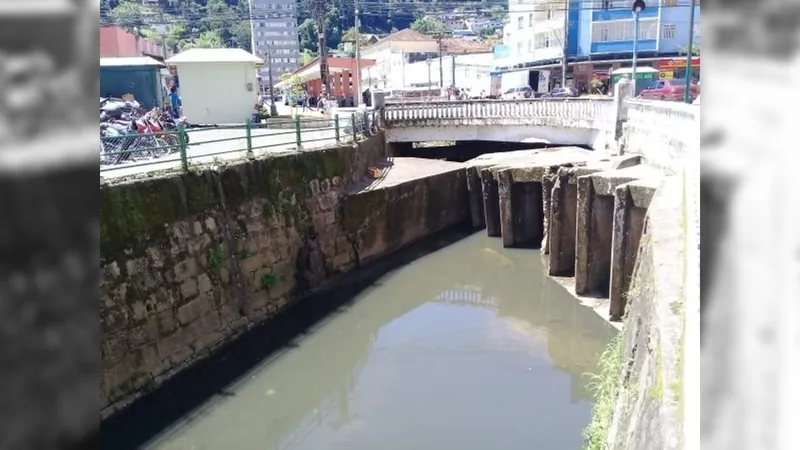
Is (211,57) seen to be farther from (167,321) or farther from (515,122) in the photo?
(167,321)

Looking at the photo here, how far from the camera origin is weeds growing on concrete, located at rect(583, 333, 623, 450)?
6.54m

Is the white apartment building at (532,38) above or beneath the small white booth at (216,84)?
above

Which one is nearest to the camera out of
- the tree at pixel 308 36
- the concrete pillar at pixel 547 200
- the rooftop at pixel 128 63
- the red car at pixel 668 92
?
the concrete pillar at pixel 547 200

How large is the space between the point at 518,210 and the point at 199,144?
8260mm

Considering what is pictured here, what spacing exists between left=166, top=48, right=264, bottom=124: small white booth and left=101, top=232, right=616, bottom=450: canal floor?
902 centimetres

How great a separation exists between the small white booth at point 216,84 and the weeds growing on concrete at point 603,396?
13491 millimetres

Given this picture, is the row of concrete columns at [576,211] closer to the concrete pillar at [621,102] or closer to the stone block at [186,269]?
the concrete pillar at [621,102]

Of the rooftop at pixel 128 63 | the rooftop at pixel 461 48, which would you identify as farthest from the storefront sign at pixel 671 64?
the rooftop at pixel 128 63

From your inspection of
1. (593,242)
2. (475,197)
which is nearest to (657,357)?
(593,242)

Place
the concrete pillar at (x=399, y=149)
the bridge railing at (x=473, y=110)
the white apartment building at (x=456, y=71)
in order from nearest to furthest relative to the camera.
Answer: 1. the bridge railing at (x=473, y=110)
2. the concrete pillar at (x=399, y=149)
3. the white apartment building at (x=456, y=71)

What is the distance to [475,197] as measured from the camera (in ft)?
55.1

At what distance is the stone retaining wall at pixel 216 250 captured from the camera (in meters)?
7.97

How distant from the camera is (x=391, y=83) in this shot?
192 ft

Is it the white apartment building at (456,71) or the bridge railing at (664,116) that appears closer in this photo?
the bridge railing at (664,116)
